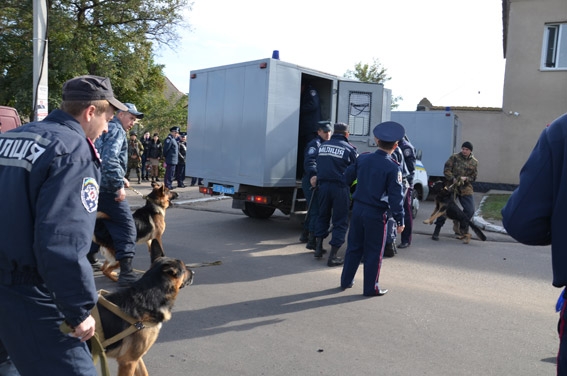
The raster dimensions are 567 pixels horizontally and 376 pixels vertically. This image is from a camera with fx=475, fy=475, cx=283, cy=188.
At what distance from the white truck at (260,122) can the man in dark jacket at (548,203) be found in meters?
6.75

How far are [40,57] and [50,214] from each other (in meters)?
7.45

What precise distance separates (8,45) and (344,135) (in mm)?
20548

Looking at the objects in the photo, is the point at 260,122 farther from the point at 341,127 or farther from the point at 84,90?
the point at 84,90

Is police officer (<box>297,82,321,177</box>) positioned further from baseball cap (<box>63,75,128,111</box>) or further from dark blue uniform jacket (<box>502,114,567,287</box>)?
dark blue uniform jacket (<box>502,114,567,287</box>)

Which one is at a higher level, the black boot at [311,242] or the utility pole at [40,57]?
the utility pole at [40,57]

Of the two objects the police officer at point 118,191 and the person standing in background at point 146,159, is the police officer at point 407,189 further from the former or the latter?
the person standing in background at point 146,159

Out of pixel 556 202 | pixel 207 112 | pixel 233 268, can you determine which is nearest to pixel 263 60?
pixel 207 112

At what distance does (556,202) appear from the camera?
1929 mm

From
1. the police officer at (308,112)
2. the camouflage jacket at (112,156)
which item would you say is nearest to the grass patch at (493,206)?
the police officer at (308,112)

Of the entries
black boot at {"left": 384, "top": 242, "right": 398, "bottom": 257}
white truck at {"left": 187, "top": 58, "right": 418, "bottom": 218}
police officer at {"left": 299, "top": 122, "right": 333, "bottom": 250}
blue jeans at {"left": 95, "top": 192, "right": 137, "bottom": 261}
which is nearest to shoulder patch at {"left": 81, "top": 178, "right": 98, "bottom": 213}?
blue jeans at {"left": 95, "top": 192, "right": 137, "bottom": 261}

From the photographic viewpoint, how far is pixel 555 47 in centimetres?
1852

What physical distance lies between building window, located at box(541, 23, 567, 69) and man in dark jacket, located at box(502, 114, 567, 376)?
763 inches

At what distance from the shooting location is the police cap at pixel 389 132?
5.77m

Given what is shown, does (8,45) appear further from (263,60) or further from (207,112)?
(263,60)
